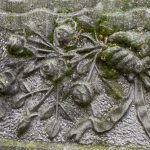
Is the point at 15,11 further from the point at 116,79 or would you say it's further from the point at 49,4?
the point at 116,79

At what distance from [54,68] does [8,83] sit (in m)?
0.25

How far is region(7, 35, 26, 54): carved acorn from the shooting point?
3506 mm

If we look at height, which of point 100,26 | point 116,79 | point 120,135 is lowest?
point 120,135

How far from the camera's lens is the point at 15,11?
356 centimetres

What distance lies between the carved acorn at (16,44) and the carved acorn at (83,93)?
35 centimetres

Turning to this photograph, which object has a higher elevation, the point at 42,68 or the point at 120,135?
the point at 42,68

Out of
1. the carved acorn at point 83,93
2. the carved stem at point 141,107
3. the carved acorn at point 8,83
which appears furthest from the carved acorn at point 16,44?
the carved stem at point 141,107

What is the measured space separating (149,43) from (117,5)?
0.26 metres

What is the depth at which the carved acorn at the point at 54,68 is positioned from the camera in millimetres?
3455

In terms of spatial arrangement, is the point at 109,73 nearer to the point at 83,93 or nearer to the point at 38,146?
the point at 83,93

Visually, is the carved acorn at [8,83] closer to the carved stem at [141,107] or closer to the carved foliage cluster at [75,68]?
the carved foliage cluster at [75,68]

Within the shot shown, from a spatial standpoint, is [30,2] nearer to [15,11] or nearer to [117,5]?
[15,11]

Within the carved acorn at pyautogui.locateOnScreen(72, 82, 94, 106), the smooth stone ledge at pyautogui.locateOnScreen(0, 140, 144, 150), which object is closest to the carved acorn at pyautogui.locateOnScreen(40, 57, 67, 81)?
the carved acorn at pyautogui.locateOnScreen(72, 82, 94, 106)

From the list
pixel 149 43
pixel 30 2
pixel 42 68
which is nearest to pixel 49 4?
pixel 30 2
